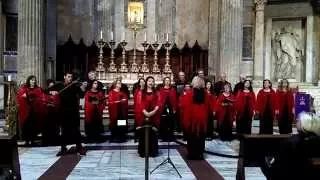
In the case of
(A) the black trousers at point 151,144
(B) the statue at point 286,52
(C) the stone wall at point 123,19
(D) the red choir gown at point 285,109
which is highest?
(C) the stone wall at point 123,19

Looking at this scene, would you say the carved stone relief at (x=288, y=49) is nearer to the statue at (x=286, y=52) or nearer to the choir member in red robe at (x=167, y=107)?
the statue at (x=286, y=52)

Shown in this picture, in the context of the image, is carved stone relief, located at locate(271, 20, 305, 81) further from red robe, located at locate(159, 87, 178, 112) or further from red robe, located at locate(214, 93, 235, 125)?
red robe, located at locate(159, 87, 178, 112)

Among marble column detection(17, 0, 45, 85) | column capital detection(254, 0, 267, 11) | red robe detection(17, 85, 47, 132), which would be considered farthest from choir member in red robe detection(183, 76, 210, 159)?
column capital detection(254, 0, 267, 11)

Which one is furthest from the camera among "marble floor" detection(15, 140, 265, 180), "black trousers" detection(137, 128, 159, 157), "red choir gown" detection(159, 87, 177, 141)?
"red choir gown" detection(159, 87, 177, 141)

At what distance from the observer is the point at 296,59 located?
20984 millimetres

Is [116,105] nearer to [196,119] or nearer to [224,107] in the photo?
[224,107]

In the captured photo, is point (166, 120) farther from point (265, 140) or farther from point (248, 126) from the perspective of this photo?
point (265, 140)

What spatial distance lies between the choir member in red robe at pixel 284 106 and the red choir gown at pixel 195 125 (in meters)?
4.42

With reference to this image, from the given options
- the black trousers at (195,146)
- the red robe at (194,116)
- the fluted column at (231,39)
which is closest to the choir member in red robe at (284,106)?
the fluted column at (231,39)

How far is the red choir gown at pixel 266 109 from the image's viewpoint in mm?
14604

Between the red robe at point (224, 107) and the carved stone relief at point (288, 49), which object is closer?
the red robe at point (224, 107)

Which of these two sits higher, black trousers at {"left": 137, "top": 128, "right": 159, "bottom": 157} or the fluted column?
the fluted column

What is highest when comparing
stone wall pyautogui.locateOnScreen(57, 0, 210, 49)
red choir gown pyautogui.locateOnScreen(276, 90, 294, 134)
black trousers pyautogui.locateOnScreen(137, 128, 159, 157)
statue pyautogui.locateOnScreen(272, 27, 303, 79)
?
stone wall pyautogui.locateOnScreen(57, 0, 210, 49)

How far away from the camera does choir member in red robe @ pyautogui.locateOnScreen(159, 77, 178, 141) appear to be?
1304cm
